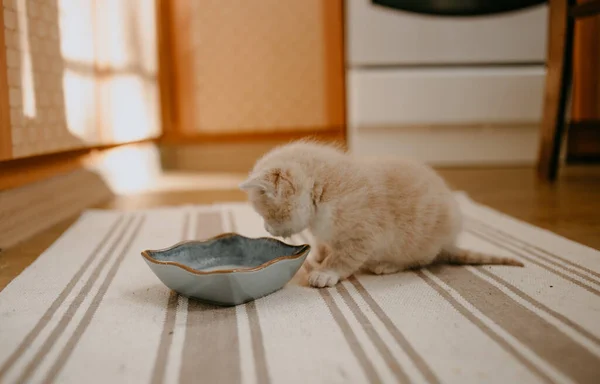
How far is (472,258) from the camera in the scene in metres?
1.17

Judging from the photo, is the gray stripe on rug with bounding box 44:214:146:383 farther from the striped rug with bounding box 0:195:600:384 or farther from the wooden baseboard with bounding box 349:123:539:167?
the wooden baseboard with bounding box 349:123:539:167

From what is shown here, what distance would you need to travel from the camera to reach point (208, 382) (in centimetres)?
66

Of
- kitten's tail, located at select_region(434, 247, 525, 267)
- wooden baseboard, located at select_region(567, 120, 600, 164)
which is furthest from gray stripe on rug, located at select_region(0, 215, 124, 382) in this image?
wooden baseboard, located at select_region(567, 120, 600, 164)

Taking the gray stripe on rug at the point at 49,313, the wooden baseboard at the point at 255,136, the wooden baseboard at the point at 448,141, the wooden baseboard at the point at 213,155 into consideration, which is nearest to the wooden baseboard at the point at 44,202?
the gray stripe on rug at the point at 49,313

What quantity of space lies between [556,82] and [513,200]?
0.63 metres

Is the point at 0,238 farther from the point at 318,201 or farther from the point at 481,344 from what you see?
the point at 481,344

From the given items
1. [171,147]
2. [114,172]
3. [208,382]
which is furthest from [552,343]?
[171,147]

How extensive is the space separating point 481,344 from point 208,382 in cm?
36

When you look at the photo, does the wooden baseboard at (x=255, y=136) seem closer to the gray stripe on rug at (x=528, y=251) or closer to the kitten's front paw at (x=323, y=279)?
the gray stripe on rug at (x=528, y=251)

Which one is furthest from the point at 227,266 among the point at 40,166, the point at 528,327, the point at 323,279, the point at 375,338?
the point at 40,166

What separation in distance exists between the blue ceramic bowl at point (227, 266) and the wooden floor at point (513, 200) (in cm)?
35

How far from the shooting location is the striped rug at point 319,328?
2.25 ft

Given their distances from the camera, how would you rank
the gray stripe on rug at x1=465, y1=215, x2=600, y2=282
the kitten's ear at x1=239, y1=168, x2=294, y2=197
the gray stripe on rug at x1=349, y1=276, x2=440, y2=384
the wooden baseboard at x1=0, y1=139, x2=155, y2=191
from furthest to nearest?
the wooden baseboard at x1=0, y1=139, x2=155, y2=191 → the gray stripe on rug at x1=465, y1=215, x2=600, y2=282 → the kitten's ear at x1=239, y1=168, x2=294, y2=197 → the gray stripe on rug at x1=349, y1=276, x2=440, y2=384

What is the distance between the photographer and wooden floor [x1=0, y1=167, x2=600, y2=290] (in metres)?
1.38
